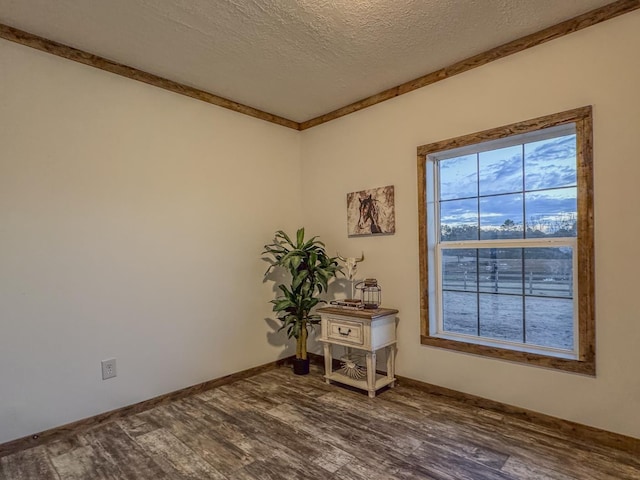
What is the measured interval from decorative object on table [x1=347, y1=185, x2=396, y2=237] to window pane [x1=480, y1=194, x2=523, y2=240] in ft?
2.39

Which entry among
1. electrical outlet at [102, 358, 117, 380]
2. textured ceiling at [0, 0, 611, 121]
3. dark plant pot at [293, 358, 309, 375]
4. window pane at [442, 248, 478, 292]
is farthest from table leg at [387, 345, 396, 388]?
textured ceiling at [0, 0, 611, 121]

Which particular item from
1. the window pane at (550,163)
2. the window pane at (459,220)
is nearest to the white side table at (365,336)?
the window pane at (459,220)

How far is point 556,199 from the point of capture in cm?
238

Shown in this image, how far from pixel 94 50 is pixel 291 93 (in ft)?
4.89

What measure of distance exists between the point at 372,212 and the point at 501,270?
1.17 m

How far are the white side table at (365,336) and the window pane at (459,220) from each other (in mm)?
812

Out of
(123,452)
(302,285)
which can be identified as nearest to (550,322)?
(302,285)

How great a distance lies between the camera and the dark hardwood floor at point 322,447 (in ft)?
6.20

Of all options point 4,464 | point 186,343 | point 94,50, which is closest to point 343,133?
point 94,50

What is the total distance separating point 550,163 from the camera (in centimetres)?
241

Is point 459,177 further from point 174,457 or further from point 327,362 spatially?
point 174,457

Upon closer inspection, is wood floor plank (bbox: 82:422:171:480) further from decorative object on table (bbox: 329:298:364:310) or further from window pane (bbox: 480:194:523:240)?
window pane (bbox: 480:194:523:240)

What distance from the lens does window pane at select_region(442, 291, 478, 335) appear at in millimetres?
2771

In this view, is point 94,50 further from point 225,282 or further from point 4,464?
point 4,464
